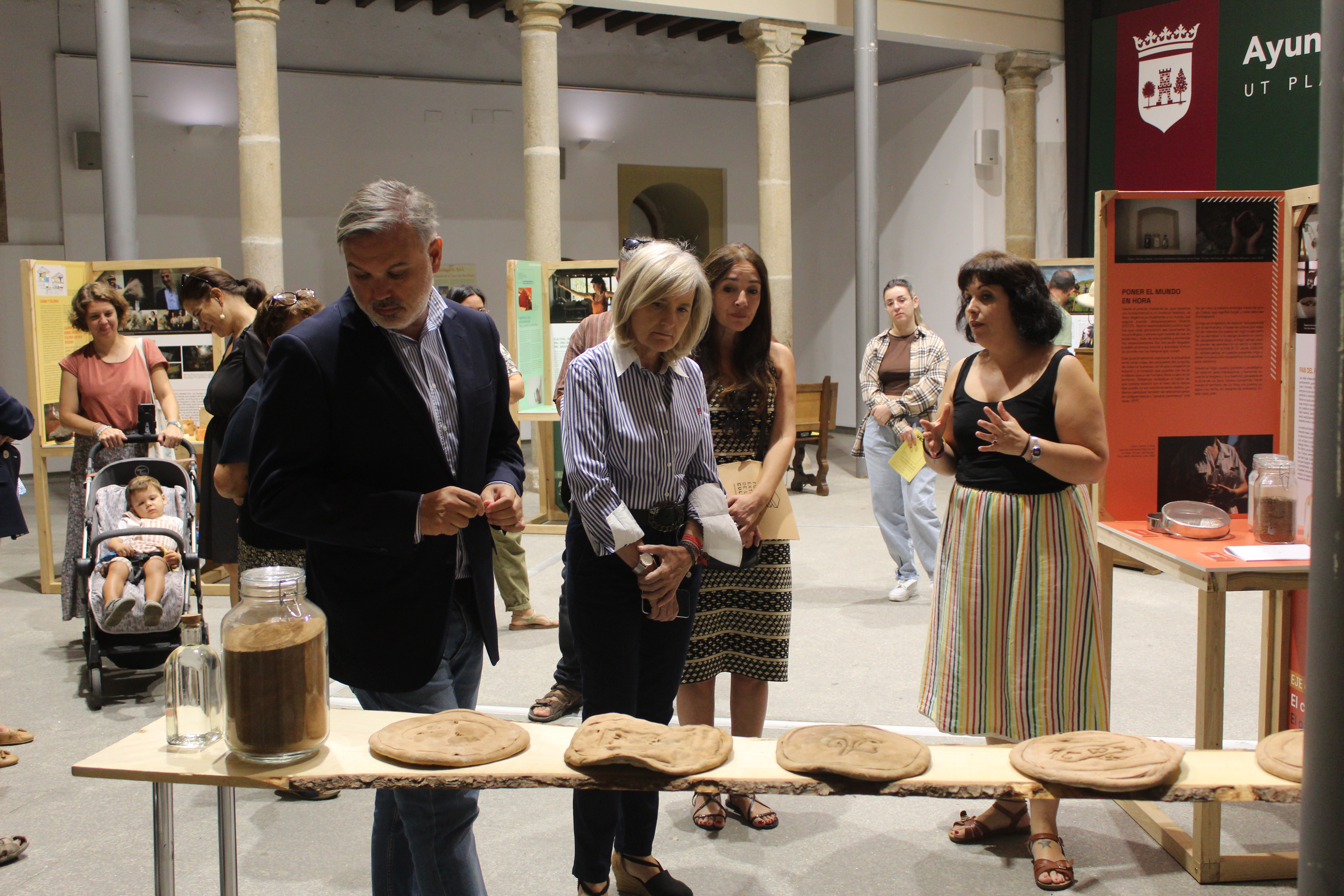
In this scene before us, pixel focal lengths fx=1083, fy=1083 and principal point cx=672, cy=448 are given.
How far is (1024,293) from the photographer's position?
280 cm

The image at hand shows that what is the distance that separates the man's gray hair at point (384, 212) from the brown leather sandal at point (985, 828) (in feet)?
7.26

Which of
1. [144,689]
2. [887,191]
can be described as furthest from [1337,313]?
[887,191]

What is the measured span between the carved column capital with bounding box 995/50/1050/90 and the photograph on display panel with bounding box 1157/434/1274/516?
9.89m

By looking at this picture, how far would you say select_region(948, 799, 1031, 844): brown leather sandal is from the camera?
303 centimetres

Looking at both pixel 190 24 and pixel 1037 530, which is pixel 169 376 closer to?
pixel 1037 530

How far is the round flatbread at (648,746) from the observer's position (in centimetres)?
177

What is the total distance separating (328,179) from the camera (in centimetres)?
1230

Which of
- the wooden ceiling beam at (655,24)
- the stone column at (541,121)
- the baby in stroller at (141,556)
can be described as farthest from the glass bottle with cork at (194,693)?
the wooden ceiling beam at (655,24)

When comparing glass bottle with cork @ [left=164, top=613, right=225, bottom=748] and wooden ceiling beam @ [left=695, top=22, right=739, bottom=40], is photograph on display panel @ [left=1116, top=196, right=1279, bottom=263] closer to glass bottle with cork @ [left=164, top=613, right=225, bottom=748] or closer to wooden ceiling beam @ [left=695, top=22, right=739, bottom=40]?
glass bottle with cork @ [left=164, top=613, right=225, bottom=748]

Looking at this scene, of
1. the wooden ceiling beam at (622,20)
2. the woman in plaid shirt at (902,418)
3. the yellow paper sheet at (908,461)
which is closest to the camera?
the yellow paper sheet at (908,461)

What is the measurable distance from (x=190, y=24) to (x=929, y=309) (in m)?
8.73

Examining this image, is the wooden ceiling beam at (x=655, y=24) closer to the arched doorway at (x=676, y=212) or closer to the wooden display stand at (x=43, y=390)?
the arched doorway at (x=676, y=212)

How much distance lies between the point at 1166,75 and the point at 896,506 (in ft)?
23.1

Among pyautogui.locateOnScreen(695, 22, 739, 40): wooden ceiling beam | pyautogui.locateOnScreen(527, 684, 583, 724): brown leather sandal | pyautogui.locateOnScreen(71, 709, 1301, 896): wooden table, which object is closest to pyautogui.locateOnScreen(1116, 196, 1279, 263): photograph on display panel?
pyautogui.locateOnScreen(71, 709, 1301, 896): wooden table
